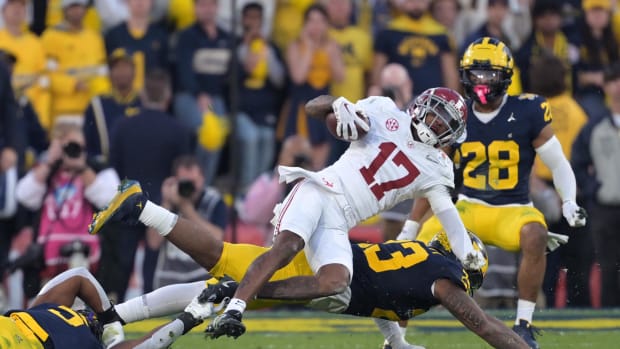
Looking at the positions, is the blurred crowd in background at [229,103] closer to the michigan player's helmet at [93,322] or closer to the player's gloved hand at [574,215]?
the player's gloved hand at [574,215]

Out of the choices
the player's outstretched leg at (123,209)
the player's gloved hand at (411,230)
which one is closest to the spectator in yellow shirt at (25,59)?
the player's gloved hand at (411,230)

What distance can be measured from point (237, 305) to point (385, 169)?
1128 millimetres

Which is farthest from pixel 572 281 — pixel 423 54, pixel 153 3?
pixel 153 3

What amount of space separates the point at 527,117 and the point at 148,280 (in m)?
3.53

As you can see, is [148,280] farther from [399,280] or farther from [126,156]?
[399,280]

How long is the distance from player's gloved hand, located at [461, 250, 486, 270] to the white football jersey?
0.39 metres

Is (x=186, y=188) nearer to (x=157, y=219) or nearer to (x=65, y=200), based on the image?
(x=65, y=200)

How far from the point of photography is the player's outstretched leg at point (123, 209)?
24.1 feet

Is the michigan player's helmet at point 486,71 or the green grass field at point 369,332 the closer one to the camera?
the michigan player's helmet at point 486,71

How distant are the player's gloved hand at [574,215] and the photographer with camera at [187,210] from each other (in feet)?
9.78

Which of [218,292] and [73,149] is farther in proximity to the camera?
[73,149]

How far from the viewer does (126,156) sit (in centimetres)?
1114

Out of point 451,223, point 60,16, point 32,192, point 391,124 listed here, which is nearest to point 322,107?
point 391,124

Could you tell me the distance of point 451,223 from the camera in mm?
7500
